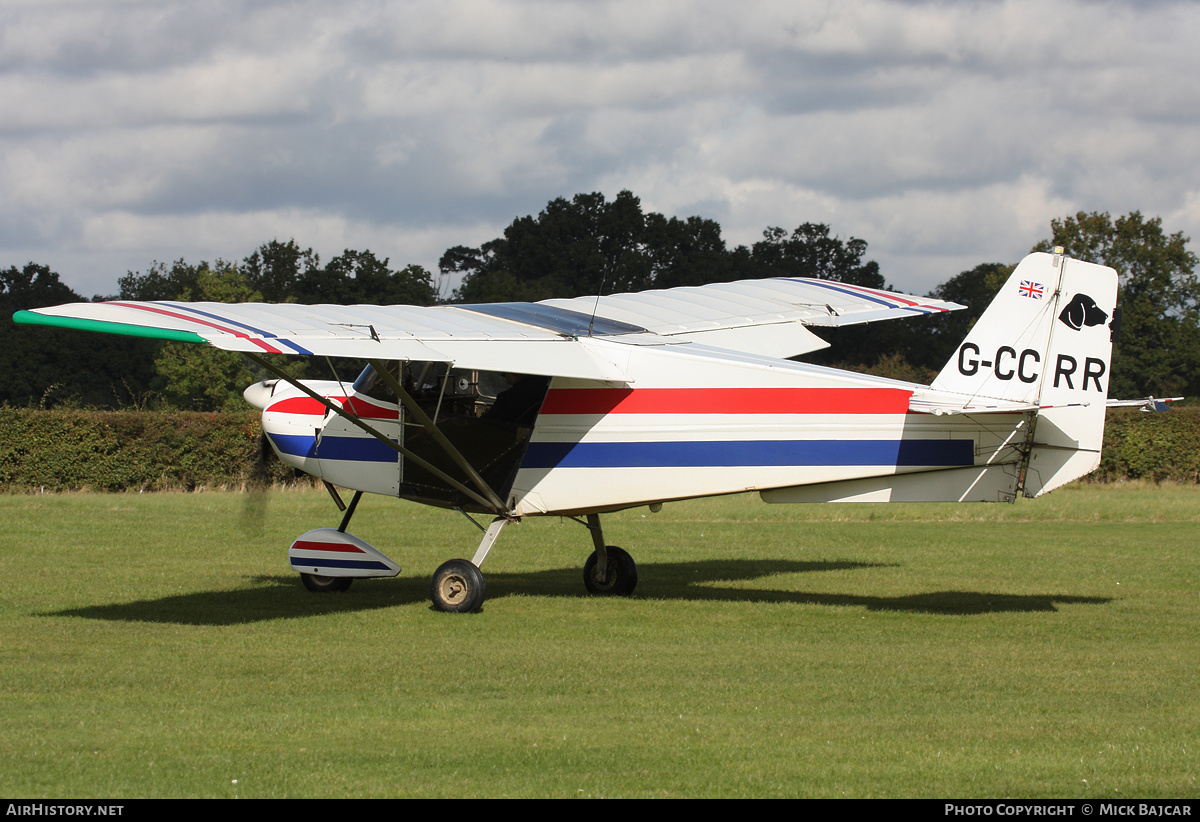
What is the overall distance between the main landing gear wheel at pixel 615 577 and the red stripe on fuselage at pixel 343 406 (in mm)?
2502

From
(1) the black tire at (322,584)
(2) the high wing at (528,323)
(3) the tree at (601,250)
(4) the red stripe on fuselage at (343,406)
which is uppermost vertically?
(3) the tree at (601,250)

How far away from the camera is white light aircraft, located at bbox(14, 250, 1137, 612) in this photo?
9023 millimetres

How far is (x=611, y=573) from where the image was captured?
38.0 feet

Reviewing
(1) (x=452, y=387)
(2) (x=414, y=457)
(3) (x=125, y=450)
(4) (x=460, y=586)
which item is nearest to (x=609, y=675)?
(4) (x=460, y=586)

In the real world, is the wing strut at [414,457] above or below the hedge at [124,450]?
above

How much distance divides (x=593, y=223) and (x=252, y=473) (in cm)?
6258

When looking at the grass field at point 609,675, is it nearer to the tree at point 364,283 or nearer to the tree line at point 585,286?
the tree line at point 585,286

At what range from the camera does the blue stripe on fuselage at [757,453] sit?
927 cm

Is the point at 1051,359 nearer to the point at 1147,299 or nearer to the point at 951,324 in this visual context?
the point at 1147,299

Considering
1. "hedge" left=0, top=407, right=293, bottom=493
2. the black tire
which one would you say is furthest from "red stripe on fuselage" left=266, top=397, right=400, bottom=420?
"hedge" left=0, top=407, right=293, bottom=493

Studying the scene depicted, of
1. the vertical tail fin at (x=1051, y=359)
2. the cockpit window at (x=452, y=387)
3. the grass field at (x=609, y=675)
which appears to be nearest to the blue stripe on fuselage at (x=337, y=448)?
the cockpit window at (x=452, y=387)
